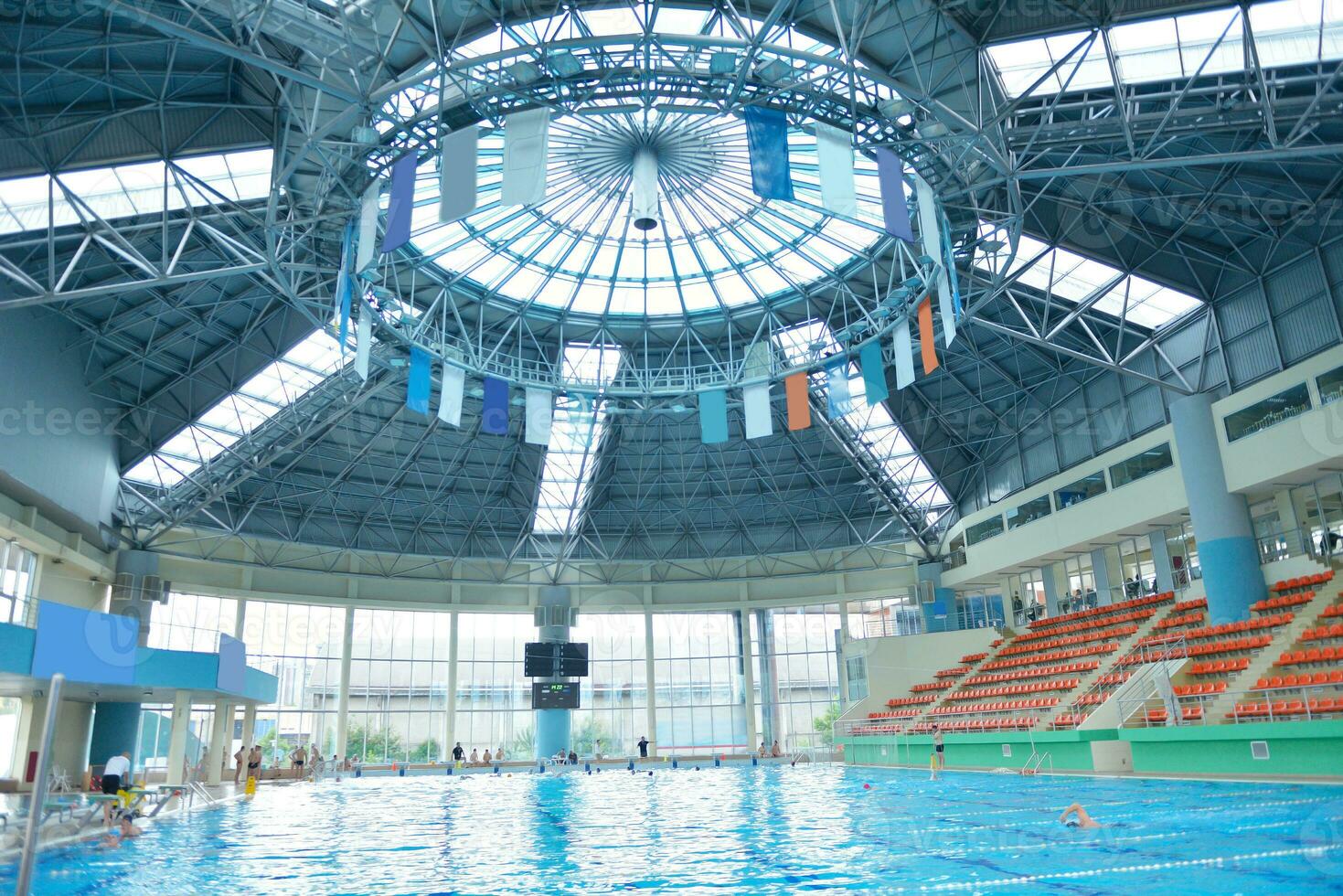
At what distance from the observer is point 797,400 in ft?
124

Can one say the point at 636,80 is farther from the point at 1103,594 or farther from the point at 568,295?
the point at 1103,594

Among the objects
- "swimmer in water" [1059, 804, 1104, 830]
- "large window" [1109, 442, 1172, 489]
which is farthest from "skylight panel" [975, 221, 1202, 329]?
"swimmer in water" [1059, 804, 1104, 830]

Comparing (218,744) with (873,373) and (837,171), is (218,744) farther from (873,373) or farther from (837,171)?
(837,171)

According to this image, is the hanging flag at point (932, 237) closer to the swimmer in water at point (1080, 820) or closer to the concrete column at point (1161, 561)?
the swimmer in water at point (1080, 820)

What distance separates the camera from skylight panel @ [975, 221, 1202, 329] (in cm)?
3622

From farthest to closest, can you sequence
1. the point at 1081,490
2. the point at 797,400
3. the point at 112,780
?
1. the point at 1081,490
2. the point at 797,400
3. the point at 112,780

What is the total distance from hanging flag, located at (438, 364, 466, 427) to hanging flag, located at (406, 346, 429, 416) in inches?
38.4

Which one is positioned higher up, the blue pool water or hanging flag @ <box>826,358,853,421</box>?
hanging flag @ <box>826,358,853,421</box>

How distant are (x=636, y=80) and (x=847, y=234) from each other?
44.7 feet

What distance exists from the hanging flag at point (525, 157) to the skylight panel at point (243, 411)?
1935cm

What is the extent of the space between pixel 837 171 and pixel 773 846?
16.7m

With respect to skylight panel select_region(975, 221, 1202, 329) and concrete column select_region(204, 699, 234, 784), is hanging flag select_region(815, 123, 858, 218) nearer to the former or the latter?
skylight panel select_region(975, 221, 1202, 329)

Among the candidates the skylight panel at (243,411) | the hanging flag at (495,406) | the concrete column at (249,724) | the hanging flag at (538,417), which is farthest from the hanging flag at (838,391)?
the concrete column at (249,724)

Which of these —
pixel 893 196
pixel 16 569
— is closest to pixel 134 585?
pixel 16 569
